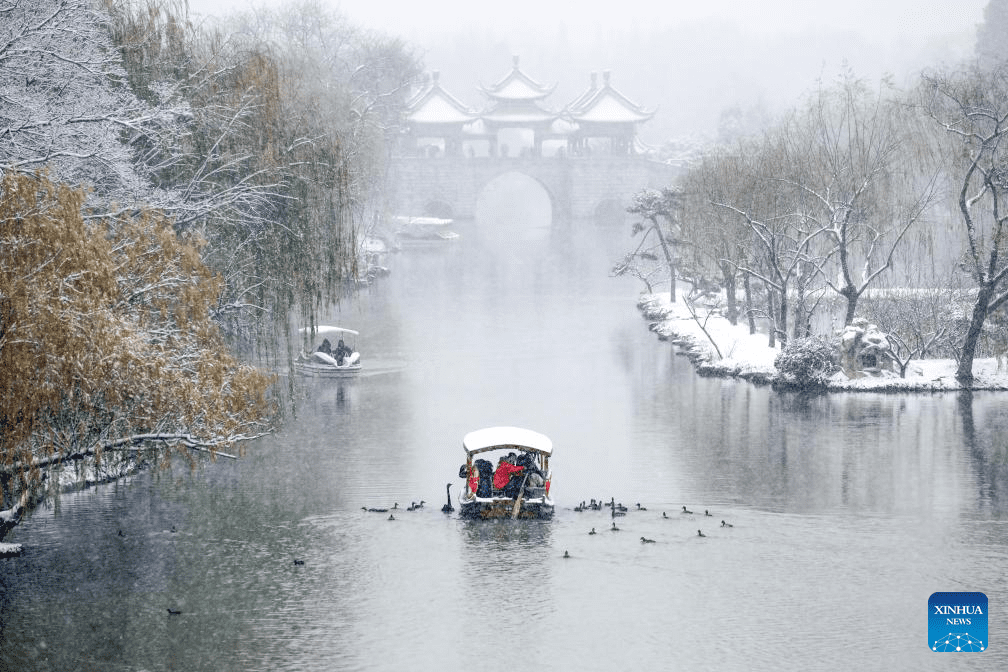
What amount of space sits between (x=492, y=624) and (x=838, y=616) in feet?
14.9

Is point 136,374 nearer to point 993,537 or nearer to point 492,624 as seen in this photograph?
point 492,624

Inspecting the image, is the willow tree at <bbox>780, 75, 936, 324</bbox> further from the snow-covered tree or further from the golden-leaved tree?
the golden-leaved tree

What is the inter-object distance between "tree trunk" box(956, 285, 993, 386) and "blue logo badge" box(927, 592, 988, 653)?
16.3 m

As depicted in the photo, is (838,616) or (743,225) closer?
(838,616)

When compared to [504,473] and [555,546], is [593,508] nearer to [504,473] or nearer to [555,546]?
[504,473]

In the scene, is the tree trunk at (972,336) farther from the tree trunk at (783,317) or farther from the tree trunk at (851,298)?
the tree trunk at (783,317)

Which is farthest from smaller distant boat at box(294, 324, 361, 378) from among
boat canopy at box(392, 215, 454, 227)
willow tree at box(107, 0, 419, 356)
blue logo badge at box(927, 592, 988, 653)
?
boat canopy at box(392, 215, 454, 227)

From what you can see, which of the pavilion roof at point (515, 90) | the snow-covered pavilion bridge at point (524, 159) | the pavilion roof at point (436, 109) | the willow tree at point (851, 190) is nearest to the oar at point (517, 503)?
the willow tree at point (851, 190)

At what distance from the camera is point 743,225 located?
137 feet

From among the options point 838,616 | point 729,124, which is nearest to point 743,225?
point 838,616

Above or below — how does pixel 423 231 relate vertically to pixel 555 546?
above

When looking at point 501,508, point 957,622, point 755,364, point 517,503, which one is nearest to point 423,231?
point 755,364

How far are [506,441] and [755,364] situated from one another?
16.1 m

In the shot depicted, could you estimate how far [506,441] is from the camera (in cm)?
2214
